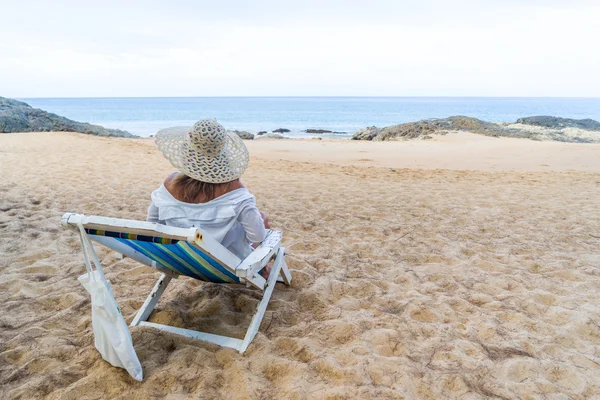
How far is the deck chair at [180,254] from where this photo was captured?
6.67 feet

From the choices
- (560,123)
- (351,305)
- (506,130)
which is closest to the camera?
(351,305)

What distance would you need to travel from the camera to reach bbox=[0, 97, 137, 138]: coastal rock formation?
16375 millimetres

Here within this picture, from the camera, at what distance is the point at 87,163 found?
898 centimetres

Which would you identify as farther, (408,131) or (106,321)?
(408,131)

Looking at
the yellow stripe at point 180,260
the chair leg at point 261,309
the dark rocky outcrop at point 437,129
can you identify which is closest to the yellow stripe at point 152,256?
the yellow stripe at point 180,260

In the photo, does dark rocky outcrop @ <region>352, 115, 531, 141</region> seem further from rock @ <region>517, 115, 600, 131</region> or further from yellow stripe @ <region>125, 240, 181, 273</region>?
yellow stripe @ <region>125, 240, 181, 273</region>

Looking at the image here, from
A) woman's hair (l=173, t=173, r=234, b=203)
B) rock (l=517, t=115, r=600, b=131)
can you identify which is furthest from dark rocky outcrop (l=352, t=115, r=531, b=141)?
woman's hair (l=173, t=173, r=234, b=203)

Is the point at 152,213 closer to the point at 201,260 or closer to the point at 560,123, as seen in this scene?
the point at 201,260

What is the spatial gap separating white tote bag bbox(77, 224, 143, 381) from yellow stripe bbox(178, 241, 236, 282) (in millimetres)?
405

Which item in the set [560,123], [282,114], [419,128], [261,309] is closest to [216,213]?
[261,309]

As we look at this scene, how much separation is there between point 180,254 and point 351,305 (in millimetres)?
1428

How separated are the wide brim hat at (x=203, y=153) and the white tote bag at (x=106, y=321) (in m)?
0.66

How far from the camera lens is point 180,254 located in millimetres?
2279

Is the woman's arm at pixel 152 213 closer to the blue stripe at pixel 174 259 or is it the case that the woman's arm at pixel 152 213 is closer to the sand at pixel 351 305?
the blue stripe at pixel 174 259
